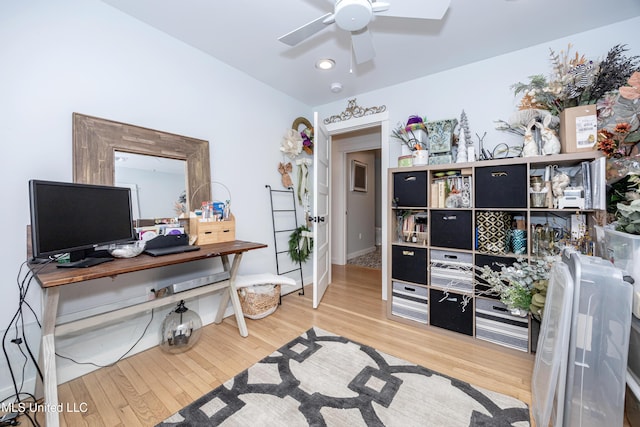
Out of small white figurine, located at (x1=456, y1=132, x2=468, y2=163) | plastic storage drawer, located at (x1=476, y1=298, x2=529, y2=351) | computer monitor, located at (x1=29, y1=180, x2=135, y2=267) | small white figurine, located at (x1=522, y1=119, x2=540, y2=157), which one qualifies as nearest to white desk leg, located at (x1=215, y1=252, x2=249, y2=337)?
computer monitor, located at (x1=29, y1=180, x2=135, y2=267)

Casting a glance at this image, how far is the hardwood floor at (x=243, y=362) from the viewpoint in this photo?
53.0 inches

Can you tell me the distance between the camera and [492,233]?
1915 millimetres

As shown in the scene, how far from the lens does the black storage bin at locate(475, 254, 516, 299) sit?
185cm

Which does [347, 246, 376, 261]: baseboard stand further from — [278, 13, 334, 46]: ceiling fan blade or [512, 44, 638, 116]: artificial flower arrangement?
[278, 13, 334, 46]: ceiling fan blade

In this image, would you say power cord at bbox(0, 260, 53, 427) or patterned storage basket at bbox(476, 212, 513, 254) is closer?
power cord at bbox(0, 260, 53, 427)

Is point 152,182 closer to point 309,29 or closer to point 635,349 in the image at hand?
point 309,29

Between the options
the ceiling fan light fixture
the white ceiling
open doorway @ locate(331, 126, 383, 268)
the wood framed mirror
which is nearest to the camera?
the ceiling fan light fixture

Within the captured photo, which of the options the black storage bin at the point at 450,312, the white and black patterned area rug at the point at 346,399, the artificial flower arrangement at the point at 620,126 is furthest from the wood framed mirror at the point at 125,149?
the artificial flower arrangement at the point at 620,126

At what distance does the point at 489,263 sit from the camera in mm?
1889

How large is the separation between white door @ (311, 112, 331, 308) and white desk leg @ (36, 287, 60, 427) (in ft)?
5.93

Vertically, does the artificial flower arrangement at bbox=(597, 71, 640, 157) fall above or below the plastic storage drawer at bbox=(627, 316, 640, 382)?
above

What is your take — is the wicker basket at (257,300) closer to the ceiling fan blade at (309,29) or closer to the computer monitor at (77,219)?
the computer monitor at (77,219)

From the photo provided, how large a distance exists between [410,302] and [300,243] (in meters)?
1.42

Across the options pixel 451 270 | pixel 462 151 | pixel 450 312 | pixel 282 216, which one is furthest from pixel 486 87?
pixel 282 216
